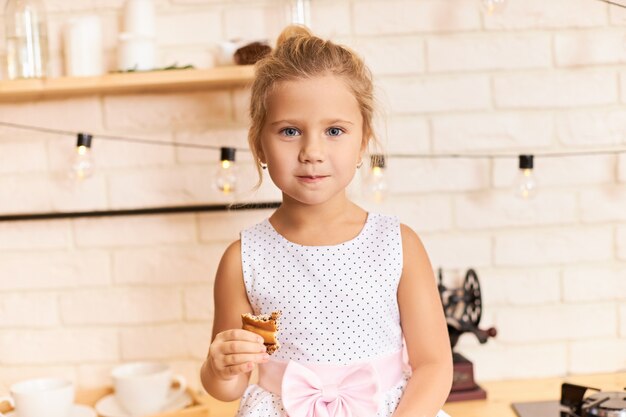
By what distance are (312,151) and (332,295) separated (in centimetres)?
22

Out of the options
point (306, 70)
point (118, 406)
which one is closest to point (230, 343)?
point (306, 70)

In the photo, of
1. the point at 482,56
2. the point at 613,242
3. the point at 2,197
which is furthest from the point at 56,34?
the point at 613,242

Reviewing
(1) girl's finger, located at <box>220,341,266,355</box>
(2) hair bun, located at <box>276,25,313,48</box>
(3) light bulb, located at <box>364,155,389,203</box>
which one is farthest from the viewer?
(3) light bulb, located at <box>364,155,389,203</box>

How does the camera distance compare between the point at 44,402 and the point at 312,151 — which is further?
the point at 44,402

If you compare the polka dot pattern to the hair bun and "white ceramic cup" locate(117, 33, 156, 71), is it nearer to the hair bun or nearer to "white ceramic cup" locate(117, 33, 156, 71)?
the hair bun

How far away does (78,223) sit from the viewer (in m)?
1.53

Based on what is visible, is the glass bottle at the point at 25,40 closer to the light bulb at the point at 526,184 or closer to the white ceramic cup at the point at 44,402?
the white ceramic cup at the point at 44,402

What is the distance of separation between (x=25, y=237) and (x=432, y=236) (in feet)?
2.62

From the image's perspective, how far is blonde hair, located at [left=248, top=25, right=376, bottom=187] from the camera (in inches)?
44.1

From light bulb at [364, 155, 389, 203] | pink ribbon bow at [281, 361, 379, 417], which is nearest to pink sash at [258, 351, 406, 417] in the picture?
pink ribbon bow at [281, 361, 379, 417]

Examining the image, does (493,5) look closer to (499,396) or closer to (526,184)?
(526,184)

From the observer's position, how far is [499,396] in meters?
1.45

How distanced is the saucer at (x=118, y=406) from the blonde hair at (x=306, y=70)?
50cm

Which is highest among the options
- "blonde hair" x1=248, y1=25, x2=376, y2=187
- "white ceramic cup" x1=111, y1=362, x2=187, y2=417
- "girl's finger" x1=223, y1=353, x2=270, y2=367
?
"blonde hair" x1=248, y1=25, x2=376, y2=187
